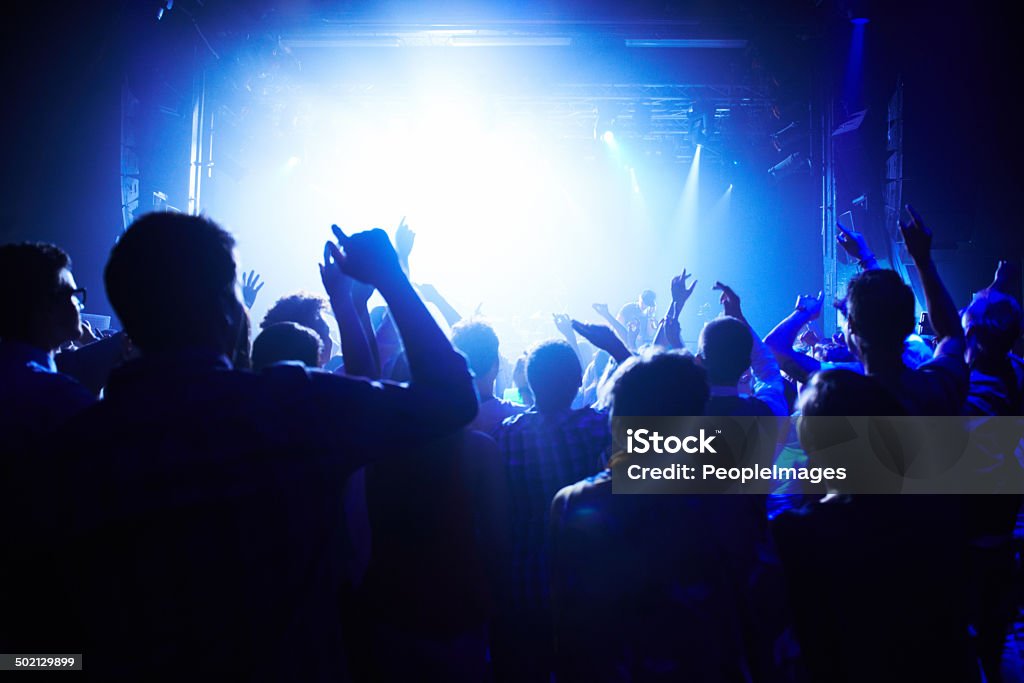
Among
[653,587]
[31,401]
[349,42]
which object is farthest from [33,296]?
[349,42]

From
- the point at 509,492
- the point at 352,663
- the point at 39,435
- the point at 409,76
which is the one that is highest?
the point at 409,76

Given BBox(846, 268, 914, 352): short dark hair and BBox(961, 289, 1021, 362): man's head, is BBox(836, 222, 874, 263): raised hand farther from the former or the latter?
BBox(846, 268, 914, 352): short dark hair

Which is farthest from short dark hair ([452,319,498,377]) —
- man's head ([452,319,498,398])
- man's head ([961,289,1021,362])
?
man's head ([961,289,1021,362])

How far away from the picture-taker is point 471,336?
2.51 meters

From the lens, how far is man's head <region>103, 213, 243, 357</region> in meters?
1.07

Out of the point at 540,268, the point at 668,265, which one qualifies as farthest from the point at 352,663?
the point at 540,268

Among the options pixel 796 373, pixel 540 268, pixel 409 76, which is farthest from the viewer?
pixel 540 268

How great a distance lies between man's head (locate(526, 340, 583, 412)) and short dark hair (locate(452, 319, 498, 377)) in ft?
0.80

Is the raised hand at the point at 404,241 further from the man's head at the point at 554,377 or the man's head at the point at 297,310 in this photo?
the man's head at the point at 554,377

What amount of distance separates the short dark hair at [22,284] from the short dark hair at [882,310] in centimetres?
262

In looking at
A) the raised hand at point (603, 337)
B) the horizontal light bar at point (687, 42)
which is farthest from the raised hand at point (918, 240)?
the horizontal light bar at point (687, 42)

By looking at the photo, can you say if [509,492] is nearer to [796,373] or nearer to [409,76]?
[796,373]

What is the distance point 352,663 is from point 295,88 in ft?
32.0

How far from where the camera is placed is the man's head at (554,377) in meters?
2.32
